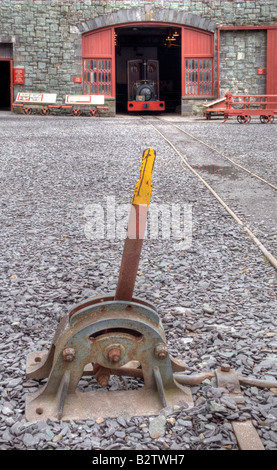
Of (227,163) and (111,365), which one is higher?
(227,163)

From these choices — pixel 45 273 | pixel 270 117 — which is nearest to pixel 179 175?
pixel 45 273

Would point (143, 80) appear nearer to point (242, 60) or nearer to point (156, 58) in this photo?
point (156, 58)

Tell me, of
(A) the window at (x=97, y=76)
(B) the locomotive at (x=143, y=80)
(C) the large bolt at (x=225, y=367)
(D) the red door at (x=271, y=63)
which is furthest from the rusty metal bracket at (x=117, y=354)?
(B) the locomotive at (x=143, y=80)

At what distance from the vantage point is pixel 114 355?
7.95 feet

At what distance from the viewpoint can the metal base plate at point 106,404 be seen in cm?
238

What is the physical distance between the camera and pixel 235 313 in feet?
11.4

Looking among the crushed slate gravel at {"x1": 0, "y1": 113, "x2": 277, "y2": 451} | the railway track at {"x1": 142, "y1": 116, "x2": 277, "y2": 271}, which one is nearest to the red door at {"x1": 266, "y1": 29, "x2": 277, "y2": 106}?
the railway track at {"x1": 142, "y1": 116, "x2": 277, "y2": 271}

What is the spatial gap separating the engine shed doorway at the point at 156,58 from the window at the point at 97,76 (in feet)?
21.7

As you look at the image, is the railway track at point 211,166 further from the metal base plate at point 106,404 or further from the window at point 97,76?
the window at point 97,76

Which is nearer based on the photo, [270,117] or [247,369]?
[247,369]

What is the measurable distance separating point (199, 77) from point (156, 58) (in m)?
9.03

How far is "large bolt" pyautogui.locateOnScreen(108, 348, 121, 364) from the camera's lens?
2420 millimetres
